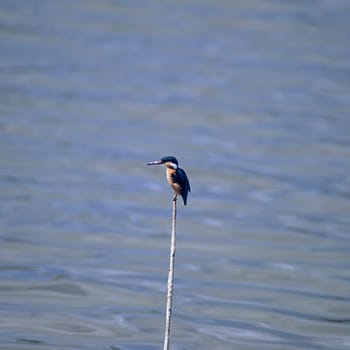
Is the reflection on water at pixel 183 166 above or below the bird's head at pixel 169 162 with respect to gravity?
above

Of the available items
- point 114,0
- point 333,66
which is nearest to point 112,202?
point 333,66

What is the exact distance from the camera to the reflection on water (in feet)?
30.6

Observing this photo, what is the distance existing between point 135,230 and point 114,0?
1336 centimetres

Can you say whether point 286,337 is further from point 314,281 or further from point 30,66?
point 30,66

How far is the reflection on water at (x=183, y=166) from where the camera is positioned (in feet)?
30.6

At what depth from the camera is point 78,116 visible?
17.7 m

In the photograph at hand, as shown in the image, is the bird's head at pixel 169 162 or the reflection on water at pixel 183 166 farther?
the reflection on water at pixel 183 166

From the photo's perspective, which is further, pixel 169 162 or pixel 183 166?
pixel 183 166

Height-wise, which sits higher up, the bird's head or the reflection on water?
the reflection on water

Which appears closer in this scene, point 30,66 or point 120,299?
point 120,299

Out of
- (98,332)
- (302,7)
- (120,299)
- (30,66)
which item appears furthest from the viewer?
(302,7)

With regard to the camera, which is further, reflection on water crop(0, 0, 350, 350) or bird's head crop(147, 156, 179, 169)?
reflection on water crop(0, 0, 350, 350)

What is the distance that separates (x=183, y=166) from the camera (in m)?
15.2

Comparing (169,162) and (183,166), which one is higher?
(183,166)
